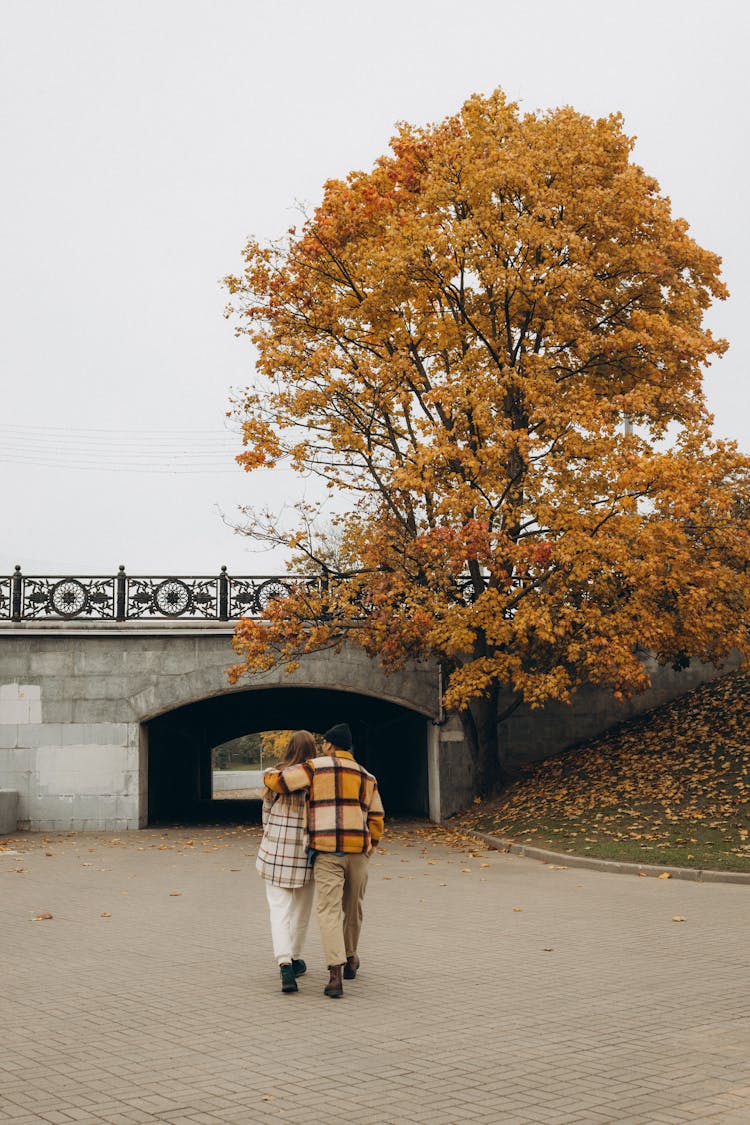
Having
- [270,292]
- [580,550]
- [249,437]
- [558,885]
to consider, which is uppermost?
[270,292]

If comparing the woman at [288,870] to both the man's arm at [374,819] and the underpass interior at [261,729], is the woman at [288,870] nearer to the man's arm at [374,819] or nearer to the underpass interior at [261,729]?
the man's arm at [374,819]

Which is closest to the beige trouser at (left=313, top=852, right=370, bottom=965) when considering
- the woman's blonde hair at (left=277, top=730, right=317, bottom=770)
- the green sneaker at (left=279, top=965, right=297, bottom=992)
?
the green sneaker at (left=279, top=965, right=297, bottom=992)

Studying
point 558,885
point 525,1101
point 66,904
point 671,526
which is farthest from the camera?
point 671,526

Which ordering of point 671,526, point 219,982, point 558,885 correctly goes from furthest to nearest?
point 671,526
point 558,885
point 219,982

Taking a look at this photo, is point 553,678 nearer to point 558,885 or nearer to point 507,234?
point 558,885

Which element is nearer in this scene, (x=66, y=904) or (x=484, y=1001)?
(x=484, y=1001)

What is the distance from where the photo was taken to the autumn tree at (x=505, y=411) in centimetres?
1898

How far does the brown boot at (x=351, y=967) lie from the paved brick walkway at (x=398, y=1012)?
0.20 metres

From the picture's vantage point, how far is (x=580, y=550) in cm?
1855

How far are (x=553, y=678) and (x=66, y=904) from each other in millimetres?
8949

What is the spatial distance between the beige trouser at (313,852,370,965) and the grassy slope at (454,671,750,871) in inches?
288

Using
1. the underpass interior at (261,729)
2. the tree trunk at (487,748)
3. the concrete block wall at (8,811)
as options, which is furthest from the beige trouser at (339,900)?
the underpass interior at (261,729)

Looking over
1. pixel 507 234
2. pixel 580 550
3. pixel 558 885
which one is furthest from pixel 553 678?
pixel 507 234

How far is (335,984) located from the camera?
7.73 metres
